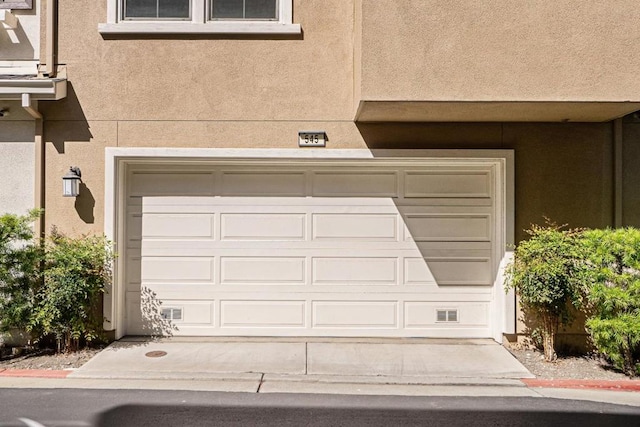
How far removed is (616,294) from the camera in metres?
5.44

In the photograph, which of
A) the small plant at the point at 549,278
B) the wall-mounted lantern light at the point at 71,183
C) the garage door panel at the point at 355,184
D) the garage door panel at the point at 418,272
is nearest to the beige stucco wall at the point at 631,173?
the small plant at the point at 549,278

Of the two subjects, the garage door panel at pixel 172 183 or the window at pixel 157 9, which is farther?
the garage door panel at pixel 172 183

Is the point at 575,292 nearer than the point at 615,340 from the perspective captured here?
No

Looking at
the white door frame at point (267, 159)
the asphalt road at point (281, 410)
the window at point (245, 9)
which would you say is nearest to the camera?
the asphalt road at point (281, 410)

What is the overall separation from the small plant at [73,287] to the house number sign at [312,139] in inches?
113

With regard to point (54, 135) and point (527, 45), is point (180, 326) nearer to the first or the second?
point (54, 135)

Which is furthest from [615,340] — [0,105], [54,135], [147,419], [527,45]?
[0,105]

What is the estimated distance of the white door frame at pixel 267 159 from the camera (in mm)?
6625

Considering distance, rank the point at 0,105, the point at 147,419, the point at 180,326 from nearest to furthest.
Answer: the point at 147,419 < the point at 0,105 < the point at 180,326

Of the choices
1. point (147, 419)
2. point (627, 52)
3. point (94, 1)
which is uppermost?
point (94, 1)

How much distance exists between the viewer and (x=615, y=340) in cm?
552

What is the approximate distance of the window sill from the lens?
6.63 m

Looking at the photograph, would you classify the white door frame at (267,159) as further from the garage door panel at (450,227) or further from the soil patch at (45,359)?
the soil patch at (45,359)

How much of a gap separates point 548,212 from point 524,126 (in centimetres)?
118
